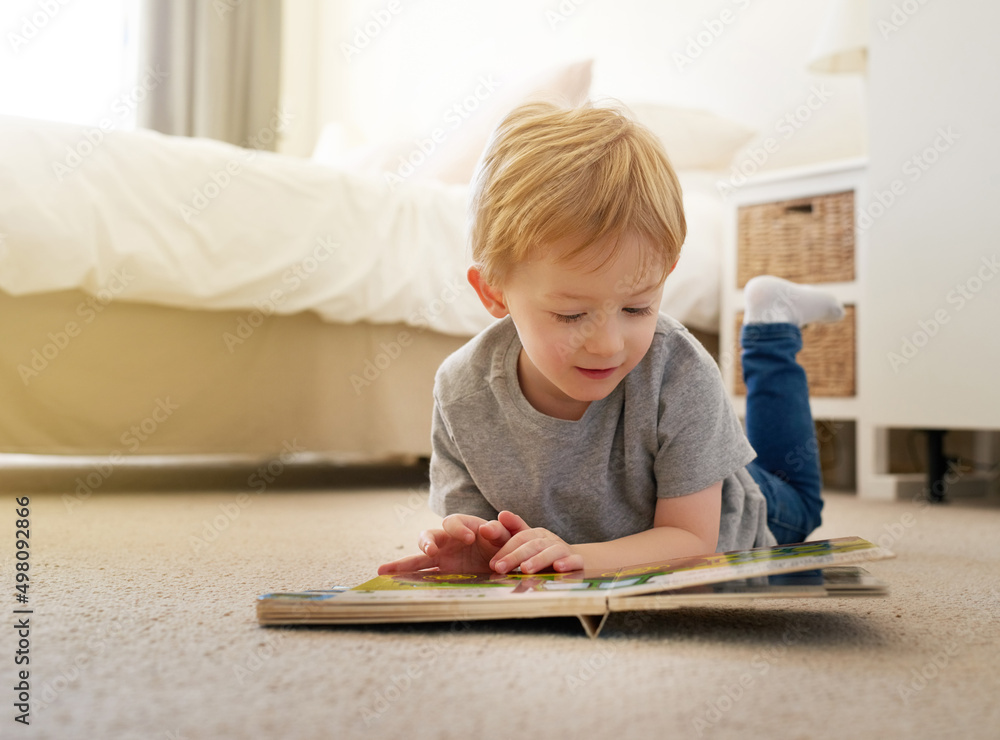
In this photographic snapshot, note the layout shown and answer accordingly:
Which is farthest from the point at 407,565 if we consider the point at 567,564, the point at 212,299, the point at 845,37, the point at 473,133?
the point at 845,37

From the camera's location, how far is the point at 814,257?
5.65ft

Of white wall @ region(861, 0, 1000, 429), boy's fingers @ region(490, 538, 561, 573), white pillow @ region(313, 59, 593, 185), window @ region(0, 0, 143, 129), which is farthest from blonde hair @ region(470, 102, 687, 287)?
window @ region(0, 0, 143, 129)

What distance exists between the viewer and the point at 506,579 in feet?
2.04

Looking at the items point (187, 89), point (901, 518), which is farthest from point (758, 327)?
point (187, 89)

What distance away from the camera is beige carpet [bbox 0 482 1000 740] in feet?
1.36

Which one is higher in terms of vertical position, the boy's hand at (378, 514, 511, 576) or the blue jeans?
the blue jeans

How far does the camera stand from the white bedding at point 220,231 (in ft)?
4.16

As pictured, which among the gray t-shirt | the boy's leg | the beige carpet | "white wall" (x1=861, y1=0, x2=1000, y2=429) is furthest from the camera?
"white wall" (x1=861, y1=0, x2=1000, y2=429)

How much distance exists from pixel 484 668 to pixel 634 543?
25 centimetres

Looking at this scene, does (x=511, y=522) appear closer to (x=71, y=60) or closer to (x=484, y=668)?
(x=484, y=668)

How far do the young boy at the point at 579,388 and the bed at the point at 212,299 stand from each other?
0.66 meters

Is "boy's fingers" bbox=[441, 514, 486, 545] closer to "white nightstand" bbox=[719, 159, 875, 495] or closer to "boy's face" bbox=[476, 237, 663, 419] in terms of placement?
"boy's face" bbox=[476, 237, 663, 419]

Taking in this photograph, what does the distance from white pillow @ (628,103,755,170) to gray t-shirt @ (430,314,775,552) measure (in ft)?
4.68

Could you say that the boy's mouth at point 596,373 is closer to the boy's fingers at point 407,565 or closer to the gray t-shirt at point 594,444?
the gray t-shirt at point 594,444
